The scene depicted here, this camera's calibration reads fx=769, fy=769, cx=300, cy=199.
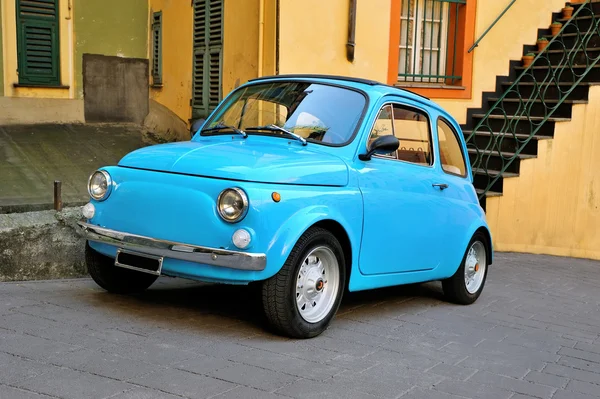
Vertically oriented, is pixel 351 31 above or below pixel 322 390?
above

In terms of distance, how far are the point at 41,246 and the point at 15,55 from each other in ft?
19.4

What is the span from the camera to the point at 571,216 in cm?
1137

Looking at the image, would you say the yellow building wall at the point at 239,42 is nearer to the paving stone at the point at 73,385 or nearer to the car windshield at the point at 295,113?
the car windshield at the point at 295,113

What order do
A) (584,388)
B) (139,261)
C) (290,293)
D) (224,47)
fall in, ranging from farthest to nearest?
(224,47)
(139,261)
(290,293)
(584,388)

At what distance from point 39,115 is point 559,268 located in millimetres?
7704

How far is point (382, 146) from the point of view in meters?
5.62

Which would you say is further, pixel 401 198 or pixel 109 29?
pixel 109 29

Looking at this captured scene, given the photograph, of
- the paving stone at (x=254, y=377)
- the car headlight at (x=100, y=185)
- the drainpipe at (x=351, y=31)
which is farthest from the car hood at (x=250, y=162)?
the drainpipe at (x=351, y=31)

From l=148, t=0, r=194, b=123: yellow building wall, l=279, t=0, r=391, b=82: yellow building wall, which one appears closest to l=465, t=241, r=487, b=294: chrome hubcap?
l=279, t=0, r=391, b=82: yellow building wall

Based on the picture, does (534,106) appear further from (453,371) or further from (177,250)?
(177,250)

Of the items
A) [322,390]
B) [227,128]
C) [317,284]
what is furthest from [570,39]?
[322,390]

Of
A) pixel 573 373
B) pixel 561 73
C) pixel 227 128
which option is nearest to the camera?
pixel 573 373

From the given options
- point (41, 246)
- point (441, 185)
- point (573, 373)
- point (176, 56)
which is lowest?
point (573, 373)

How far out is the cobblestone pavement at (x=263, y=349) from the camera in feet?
13.2
